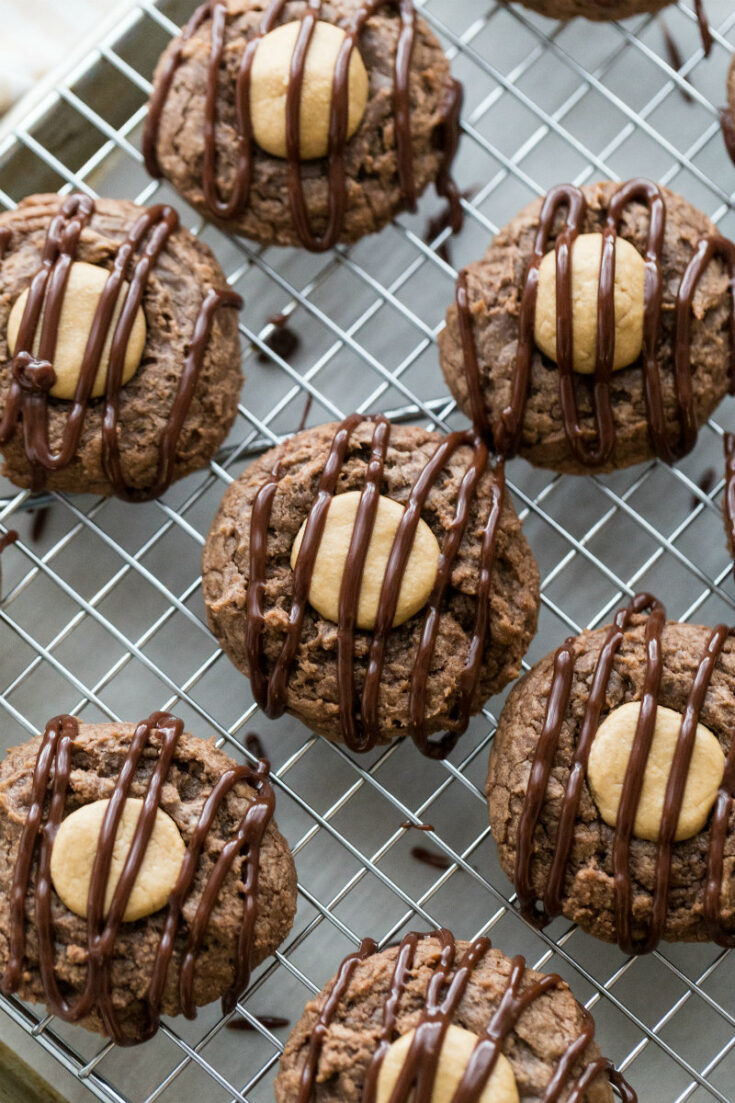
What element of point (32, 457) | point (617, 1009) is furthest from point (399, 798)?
point (32, 457)

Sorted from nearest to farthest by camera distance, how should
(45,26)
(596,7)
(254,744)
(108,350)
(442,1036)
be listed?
(442,1036) < (108,350) < (596,7) < (254,744) < (45,26)

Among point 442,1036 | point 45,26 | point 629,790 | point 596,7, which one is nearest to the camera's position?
point 442,1036

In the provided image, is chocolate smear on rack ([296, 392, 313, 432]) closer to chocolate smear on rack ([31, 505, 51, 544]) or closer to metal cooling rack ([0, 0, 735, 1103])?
metal cooling rack ([0, 0, 735, 1103])

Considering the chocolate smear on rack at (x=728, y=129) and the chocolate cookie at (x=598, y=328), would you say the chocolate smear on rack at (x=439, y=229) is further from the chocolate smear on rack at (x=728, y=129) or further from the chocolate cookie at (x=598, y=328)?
the chocolate smear on rack at (x=728, y=129)

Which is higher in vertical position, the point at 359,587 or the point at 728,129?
the point at 728,129

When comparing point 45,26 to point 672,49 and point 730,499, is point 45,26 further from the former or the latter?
point 730,499

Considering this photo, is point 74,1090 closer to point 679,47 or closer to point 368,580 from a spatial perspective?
point 368,580

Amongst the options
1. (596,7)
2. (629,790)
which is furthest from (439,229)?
(629,790)
